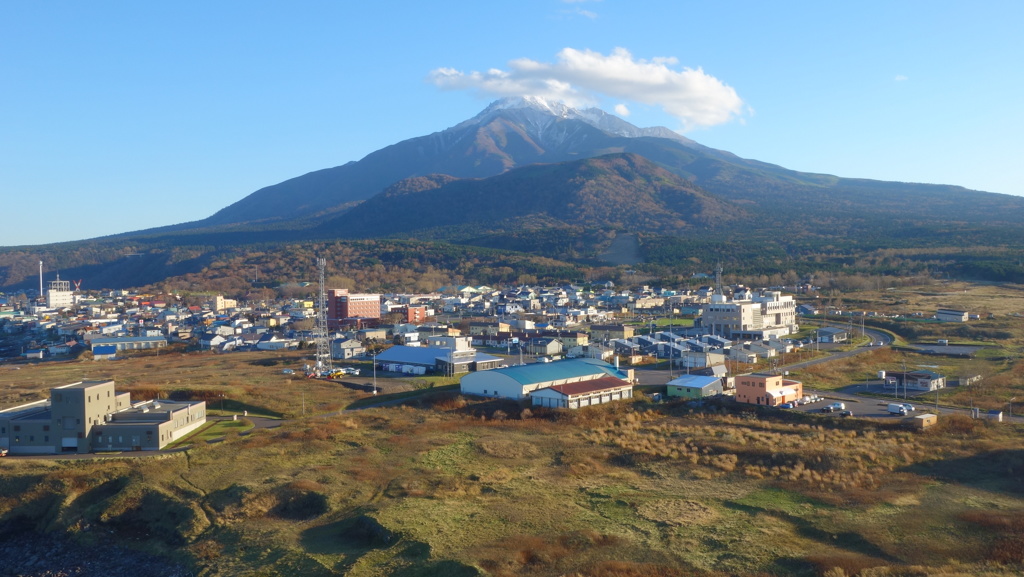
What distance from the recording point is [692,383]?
25000mm

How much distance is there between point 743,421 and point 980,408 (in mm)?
7156

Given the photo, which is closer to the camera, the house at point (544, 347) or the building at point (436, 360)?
the building at point (436, 360)

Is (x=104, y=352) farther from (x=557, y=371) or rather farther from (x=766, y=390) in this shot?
(x=766, y=390)

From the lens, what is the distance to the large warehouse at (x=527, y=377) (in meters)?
24.9

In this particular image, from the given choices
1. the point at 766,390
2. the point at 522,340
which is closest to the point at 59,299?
the point at 522,340

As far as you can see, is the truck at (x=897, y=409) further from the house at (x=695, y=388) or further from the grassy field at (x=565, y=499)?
the house at (x=695, y=388)

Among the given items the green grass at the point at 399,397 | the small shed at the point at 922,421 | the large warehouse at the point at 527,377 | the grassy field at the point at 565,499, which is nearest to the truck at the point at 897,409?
the small shed at the point at 922,421

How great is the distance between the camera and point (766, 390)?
75.2ft

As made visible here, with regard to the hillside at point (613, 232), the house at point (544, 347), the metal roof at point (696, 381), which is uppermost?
the hillside at point (613, 232)

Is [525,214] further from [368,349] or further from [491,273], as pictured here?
[368,349]

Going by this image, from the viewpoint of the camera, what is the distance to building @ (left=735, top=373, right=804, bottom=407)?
904 inches

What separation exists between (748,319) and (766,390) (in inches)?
787

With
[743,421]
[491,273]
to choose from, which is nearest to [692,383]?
[743,421]

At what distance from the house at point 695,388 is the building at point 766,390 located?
94cm
